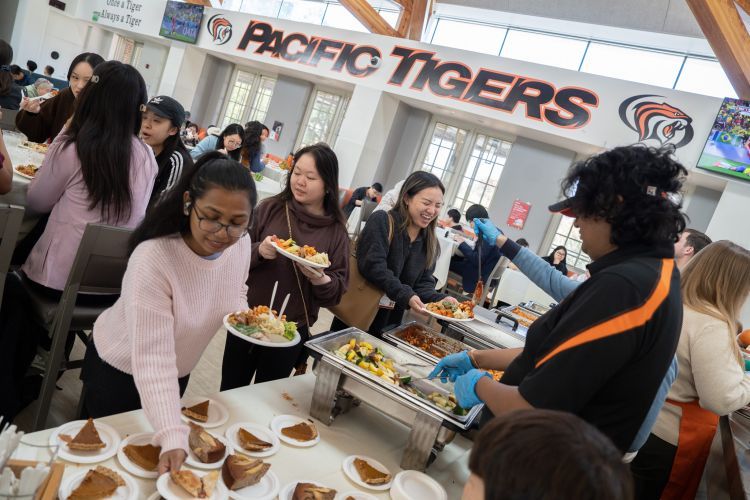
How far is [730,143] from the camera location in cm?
644

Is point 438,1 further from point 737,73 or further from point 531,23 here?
point 737,73

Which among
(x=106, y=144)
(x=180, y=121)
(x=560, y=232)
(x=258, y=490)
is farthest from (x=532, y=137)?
(x=258, y=490)

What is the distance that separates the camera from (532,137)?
27.6 ft

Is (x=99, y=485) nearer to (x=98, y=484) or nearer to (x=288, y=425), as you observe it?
(x=98, y=484)

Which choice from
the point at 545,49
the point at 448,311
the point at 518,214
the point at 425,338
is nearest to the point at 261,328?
the point at 425,338

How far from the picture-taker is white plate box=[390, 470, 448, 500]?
132 cm

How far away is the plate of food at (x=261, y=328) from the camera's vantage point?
5.01 ft

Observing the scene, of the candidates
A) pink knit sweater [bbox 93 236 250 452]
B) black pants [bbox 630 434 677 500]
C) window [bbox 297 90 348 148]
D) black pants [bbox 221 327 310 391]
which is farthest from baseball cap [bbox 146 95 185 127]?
window [bbox 297 90 348 148]

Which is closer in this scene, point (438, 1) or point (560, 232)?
point (560, 232)

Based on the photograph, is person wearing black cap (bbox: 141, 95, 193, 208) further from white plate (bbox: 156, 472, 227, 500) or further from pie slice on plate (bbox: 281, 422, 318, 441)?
white plate (bbox: 156, 472, 227, 500)

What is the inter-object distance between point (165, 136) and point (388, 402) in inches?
81.1

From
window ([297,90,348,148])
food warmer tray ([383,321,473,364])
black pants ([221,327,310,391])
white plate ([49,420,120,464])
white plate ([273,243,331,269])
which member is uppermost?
window ([297,90,348,148])

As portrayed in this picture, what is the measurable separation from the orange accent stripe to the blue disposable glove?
4.54 feet

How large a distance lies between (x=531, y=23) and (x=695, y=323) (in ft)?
26.4
